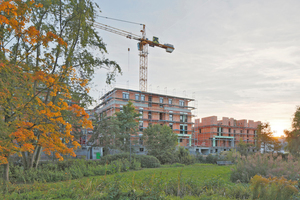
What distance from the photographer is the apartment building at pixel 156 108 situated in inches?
1695

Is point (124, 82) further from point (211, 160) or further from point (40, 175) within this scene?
point (40, 175)

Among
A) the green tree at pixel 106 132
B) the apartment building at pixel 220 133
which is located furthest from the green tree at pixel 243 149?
the green tree at pixel 106 132

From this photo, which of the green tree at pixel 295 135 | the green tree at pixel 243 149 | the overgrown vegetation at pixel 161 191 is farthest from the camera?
the green tree at pixel 243 149

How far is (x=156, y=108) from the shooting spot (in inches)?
1882

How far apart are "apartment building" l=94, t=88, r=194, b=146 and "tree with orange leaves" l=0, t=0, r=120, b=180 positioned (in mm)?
30669

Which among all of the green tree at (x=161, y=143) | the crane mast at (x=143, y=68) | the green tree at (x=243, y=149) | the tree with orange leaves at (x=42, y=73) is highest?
the crane mast at (x=143, y=68)

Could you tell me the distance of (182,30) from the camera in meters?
15.9

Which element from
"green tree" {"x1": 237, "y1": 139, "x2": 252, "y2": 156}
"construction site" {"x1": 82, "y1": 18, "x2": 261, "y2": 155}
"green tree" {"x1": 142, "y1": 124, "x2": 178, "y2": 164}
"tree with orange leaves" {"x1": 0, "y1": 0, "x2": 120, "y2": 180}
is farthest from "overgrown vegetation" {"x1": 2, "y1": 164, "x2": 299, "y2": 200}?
"construction site" {"x1": 82, "y1": 18, "x2": 261, "y2": 155}

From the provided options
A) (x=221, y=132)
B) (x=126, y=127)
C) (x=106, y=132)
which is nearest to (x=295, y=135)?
(x=126, y=127)

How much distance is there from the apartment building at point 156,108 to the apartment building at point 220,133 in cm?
807

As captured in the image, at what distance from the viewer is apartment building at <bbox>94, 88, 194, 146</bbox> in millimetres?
43062

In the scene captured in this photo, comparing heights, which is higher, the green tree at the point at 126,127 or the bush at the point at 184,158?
the green tree at the point at 126,127

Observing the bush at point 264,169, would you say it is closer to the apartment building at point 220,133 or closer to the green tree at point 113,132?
the green tree at point 113,132

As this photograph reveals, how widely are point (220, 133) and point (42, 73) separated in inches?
2259
